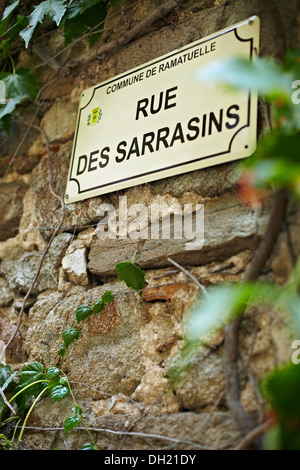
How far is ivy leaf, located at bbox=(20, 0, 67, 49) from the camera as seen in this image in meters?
1.45

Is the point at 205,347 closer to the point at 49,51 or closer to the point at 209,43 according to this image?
the point at 209,43

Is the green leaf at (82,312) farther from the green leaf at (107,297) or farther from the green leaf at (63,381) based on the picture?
the green leaf at (63,381)

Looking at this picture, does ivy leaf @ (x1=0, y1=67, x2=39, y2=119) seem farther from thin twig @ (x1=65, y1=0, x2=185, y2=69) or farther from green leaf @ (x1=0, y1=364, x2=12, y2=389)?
green leaf @ (x1=0, y1=364, x2=12, y2=389)

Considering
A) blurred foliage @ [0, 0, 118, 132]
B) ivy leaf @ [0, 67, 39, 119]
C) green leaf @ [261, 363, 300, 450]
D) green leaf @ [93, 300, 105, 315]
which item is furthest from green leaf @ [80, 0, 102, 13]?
green leaf @ [261, 363, 300, 450]

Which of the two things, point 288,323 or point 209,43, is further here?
point 209,43

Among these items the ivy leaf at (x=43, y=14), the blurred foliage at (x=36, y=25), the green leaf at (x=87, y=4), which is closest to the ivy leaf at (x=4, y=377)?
the blurred foliage at (x=36, y=25)

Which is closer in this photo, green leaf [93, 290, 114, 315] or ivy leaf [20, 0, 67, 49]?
Result: green leaf [93, 290, 114, 315]

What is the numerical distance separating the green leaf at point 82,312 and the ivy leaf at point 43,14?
919mm

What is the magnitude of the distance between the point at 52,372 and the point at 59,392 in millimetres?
78

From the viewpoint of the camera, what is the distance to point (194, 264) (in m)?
1.15

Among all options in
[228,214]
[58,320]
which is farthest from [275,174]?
[58,320]

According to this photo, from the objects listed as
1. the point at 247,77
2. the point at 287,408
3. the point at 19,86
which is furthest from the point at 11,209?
the point at 287,408

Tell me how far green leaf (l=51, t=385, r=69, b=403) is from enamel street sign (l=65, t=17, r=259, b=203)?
61 centimetres

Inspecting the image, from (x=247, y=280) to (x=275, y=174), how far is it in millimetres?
386
